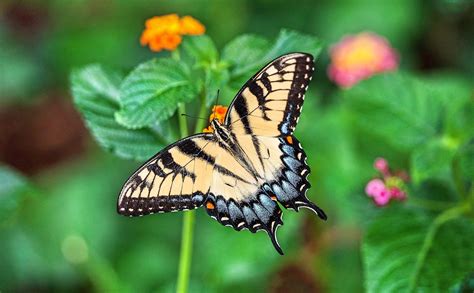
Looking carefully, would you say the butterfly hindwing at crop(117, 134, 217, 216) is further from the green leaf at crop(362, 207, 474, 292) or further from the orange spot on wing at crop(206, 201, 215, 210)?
the green leaf at crop(362, 207, 474, 292)

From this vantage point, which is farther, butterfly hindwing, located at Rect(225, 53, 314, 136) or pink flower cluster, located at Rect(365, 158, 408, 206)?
pink flower cluster, located at Rect(365, 158, 408, 206)

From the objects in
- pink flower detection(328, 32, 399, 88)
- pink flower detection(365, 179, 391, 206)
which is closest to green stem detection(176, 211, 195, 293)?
pink flower detection(365, 179, 391, 206)

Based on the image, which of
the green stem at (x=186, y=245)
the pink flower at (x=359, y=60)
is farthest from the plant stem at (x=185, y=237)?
the pink flower at (x=359, y=60)

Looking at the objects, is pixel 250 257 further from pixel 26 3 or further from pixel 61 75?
pixel 26 3

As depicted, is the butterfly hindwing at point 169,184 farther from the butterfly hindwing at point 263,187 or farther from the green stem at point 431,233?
the green stem at point 431,233

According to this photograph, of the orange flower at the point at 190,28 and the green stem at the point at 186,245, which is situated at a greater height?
the orange flower at the point at 190,28

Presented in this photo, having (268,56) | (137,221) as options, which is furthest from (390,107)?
(137,221)

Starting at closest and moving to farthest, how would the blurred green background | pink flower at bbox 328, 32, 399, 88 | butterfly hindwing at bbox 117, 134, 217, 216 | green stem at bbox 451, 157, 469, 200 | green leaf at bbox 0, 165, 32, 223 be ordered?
butterfly hindwing at bbox 117, 134, 217, 216
green stem at bbox 451, 157, 469, 200
green leaf at bbox 0, 165, 32, 223
the blurred green background
pink flower at bbox 328, 32, 399, 88
